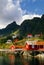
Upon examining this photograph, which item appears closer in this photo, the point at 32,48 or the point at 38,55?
the point at 38,55

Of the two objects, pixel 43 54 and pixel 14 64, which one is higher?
pixel 43 54

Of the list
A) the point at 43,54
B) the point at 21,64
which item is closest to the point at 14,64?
the point at 21,64

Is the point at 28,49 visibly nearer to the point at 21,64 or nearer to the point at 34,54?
the point at 34,54

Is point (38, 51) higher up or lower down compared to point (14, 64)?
higher up

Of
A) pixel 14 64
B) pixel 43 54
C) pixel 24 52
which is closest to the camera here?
pixel 14 64

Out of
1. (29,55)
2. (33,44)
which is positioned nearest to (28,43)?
(33,44)

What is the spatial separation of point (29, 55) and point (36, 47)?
446 inches

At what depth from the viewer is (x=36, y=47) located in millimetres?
133875

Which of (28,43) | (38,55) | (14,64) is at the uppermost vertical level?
(28,43)

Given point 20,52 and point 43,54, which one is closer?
point 43,54

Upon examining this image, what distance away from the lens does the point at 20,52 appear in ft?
442

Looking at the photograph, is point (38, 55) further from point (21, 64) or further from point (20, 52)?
point (21, 64)

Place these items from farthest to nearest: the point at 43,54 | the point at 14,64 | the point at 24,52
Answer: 1. the point at 24,52
2. the point at 43,54
3. the point at 14,64

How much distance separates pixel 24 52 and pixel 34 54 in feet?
31.8
